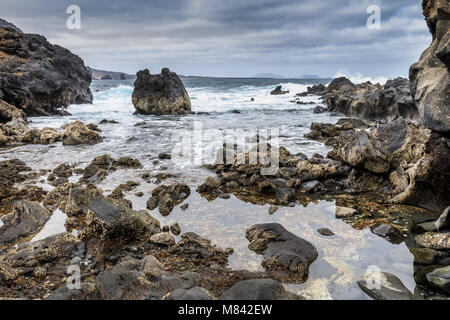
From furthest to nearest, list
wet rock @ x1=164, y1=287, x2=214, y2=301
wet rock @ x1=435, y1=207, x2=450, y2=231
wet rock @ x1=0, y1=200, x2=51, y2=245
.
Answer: wet rock @ x1=0, y1=200, x2=51, y2=245 < wet rock @ x1=435, y1=207, x2=450, y2=231 < wet rock @ x1=164, y1=287, x2=214, y2=301

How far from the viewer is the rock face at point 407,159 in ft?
21.5

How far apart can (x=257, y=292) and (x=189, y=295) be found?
2.57ft

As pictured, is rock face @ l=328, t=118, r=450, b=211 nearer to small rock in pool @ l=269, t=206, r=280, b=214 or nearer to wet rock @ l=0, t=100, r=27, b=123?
small rock in pool @ l=269, t=206, r=280, b=214

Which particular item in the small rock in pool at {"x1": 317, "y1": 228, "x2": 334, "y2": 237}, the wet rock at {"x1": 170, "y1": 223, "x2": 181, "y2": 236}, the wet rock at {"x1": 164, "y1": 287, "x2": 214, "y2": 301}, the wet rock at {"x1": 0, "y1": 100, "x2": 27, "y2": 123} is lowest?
the wet rock at {"x1": 170, "y1": 223, "x2": 181, "y2": 236}

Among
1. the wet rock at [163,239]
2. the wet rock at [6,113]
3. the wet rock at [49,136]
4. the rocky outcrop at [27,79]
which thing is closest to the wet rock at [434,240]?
the wet rock at [163,239]

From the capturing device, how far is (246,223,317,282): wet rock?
4699 mm

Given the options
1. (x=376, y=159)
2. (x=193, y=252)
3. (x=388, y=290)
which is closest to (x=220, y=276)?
(x=193, y=252)

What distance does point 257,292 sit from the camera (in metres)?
3.54

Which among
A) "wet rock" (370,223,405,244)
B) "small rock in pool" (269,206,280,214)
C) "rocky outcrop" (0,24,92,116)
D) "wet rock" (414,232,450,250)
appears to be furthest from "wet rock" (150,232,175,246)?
"rocky outcrop" (0,24,92,116)

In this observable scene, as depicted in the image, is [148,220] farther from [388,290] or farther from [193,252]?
[388,290]

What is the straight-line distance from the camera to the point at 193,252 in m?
5.34

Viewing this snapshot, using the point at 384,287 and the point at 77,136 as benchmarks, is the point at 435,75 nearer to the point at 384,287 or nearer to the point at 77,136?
the point at 384,287

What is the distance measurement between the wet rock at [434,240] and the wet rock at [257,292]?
9.70ft

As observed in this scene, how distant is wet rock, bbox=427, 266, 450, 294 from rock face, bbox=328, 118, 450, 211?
279 centimetres
